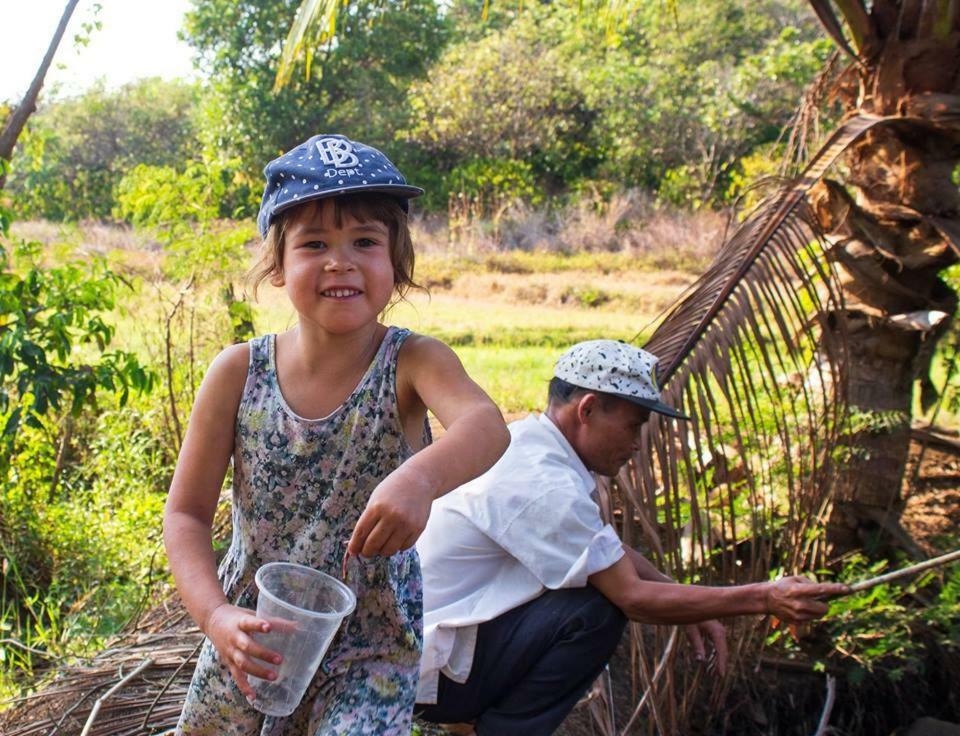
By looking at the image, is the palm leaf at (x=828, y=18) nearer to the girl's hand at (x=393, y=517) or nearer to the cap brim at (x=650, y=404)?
the cap brim at (x=650, y=404)

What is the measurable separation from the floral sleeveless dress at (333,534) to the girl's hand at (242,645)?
0.68 feet

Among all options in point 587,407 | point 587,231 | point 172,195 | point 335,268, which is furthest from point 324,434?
point 587,231

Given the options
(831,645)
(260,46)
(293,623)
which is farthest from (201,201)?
(260,46)

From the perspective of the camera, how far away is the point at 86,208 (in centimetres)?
1781

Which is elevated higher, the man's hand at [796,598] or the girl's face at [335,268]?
the girl's face at [335,268]

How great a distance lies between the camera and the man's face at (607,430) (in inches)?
95.9

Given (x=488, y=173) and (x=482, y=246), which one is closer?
(x=482, y=246)

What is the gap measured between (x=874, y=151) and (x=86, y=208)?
16.4 meters

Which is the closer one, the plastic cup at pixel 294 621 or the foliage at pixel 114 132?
the plastic cup at pixel 294 621

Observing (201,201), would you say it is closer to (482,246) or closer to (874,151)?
(874,151)

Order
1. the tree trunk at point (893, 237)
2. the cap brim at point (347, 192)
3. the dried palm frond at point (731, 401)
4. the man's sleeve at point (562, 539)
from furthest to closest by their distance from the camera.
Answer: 1. the tree trunk at point (893, 237)
2. the dried palm frond at point (731, 401)
3. the man's sleeve at point (562, 539)
4. the cap brim at point (347, 192)

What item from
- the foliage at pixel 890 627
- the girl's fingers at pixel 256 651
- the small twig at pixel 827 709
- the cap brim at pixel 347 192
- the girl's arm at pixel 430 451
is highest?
the cap brim at pixel 347 192

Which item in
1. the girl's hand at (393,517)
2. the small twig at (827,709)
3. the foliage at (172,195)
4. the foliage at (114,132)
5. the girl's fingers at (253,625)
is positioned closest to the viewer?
the girl's hand at (393,517)

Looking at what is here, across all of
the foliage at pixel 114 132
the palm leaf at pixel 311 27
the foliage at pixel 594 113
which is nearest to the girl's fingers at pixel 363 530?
the palm leaf at pixel 311 27
